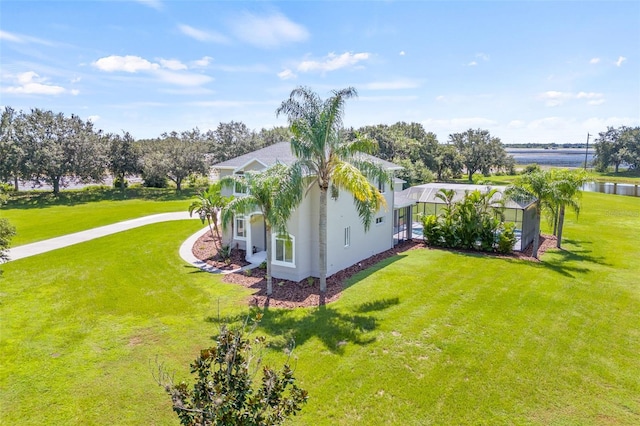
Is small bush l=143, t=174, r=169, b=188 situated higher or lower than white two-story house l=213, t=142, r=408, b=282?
higher

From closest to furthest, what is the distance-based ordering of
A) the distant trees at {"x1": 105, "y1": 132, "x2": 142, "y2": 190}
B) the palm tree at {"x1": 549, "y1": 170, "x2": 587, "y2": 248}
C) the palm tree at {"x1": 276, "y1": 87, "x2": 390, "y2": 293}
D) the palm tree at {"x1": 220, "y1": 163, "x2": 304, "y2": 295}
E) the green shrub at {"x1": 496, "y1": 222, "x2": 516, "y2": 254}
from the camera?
the palm tree at {"x1": 220, "y1": 163, "x2": 304, "y2": 295}
the palm tree at {"x1": 276, "y1": 87, "x2": 390, "y2": 293}
the palm tree at {"x1": 549, "y1": 170, "x2": 587, "y2": 248}
the green shrub at {"x1": 496, "y1": 222, "x2": 516, "y2": 254}
the distant trees at {"x1": 105, "y1": 132, "x2": 142, "y2": 190}

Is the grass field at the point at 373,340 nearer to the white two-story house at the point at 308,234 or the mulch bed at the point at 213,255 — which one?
the mulch bed at the point at 213,255

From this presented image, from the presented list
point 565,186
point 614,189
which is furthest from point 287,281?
point 614,189

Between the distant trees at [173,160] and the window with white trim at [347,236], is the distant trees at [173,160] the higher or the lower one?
the higher one

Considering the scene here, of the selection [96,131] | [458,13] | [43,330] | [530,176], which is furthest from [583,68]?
[96,131]

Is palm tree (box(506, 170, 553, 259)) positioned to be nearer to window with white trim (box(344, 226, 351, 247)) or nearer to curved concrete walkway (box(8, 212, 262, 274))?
window with white trim (box(344, 226, 351, 247))

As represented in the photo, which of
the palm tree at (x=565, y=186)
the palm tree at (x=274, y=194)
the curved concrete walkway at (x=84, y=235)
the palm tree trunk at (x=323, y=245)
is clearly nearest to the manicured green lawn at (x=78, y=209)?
the curved concrete walkway at (x=84, y=235)

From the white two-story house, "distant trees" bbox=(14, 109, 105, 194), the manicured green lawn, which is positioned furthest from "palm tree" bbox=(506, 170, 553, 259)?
"distant trees" bbox=(14, 109, 105, 194)
